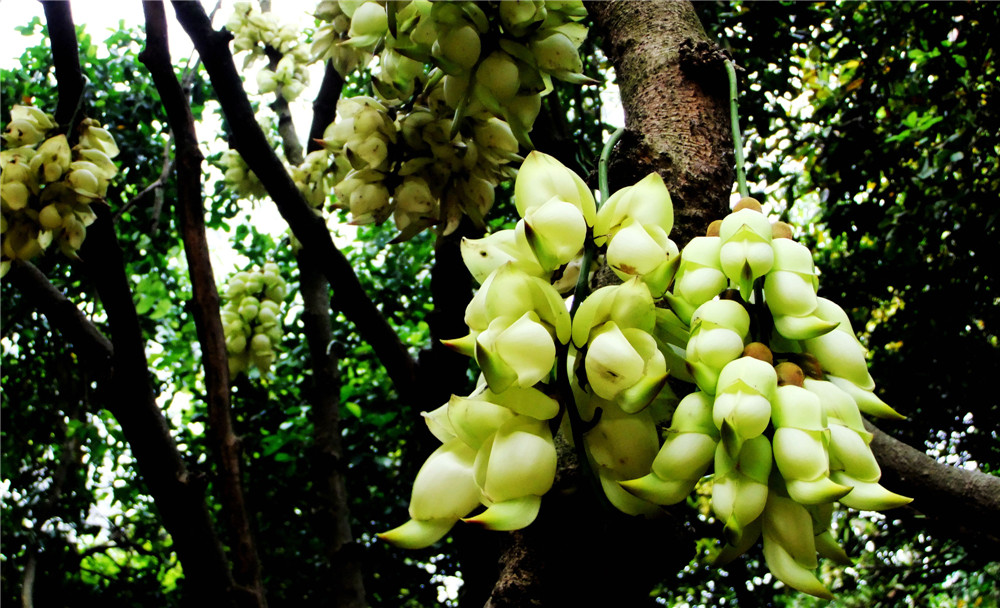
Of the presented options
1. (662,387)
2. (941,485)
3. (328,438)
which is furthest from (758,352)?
(328,438)

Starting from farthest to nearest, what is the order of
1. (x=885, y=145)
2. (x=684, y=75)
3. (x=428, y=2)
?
(x=885, y=145) < (x=684, y=75) < (x=428, y=2)

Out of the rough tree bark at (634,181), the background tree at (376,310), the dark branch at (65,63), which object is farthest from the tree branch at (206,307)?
the rough tree bark at (634,181)

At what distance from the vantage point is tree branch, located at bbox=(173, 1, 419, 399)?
142 cm

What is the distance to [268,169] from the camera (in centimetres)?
143

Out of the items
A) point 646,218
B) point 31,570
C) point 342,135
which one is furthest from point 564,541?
point 31,570

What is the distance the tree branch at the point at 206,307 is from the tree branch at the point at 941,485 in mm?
1321

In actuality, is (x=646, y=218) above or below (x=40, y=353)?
below

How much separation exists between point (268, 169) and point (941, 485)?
4.64 feet

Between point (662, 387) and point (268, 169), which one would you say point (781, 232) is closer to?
point (662, 387)

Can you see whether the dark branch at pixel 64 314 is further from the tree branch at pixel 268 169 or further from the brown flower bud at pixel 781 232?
the brown flower bud at pixel 781 232

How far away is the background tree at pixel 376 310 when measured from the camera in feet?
4.76

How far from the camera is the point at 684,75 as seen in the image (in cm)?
96

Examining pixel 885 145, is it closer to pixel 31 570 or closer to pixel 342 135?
pixel 342 135

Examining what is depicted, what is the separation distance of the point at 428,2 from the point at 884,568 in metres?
3.53
